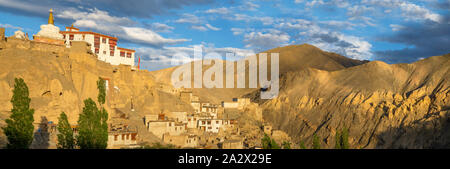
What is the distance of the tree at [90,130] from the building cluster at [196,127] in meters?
18.1

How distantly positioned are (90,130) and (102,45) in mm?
28923

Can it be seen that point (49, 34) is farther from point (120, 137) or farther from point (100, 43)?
point (120, 137)

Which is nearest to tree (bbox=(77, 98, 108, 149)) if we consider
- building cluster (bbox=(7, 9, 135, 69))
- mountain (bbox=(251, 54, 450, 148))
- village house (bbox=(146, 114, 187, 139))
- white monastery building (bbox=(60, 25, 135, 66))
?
village house (bbox=(146, 114, 187, 139))

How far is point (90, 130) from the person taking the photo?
30.4 m

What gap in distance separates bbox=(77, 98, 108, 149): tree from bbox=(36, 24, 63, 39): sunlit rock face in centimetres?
1940

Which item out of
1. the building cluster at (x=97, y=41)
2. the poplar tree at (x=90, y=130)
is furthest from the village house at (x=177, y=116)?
the poplar tree at (x=90, y=130)

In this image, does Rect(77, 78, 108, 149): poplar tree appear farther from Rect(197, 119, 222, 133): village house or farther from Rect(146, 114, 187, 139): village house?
Rect(197, 119, 222, 133): village house

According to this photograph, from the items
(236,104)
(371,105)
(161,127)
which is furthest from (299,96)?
(161,127)

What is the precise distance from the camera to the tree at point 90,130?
30.0 metres

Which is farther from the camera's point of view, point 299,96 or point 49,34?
point 299,96

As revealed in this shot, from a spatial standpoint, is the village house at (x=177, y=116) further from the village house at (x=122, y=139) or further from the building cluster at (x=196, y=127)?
the village house at (x=122, y=139)
